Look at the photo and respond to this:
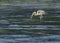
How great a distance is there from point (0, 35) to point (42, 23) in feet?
→ 7.04

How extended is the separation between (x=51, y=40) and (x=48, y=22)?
265 cm

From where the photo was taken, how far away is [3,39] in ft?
37.2

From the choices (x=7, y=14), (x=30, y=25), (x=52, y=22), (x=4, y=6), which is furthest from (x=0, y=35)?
(x=4, y=6)

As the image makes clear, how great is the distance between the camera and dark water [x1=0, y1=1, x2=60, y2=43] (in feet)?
37.3

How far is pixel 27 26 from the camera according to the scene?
42.8 ft

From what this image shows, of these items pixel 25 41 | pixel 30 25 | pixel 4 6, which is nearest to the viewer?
pixel 25 41

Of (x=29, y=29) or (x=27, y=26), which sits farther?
(x=27, y=26)

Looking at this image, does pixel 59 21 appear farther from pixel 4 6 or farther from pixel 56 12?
pixel 4 6

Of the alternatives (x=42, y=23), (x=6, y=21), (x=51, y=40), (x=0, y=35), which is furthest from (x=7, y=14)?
(x=51, y=40)

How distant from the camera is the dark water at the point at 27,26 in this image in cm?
1137

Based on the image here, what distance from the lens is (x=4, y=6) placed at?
1886cm

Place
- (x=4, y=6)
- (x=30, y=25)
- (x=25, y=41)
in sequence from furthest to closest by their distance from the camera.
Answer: (x=4, y=6), (x=30, y=25), (x=25, y=41)

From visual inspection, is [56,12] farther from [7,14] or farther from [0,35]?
[0,35]

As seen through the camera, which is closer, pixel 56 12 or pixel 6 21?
pixel 6 21
